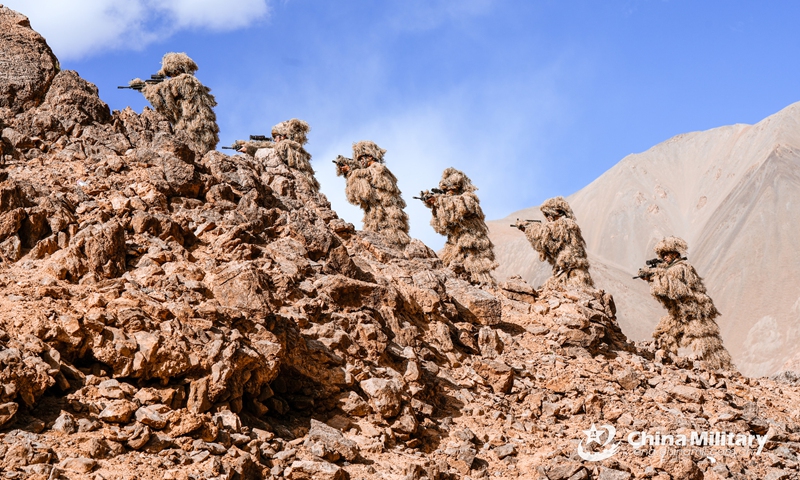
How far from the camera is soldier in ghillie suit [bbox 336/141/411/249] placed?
73.2 ft

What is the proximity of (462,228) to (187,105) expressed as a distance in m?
8.98

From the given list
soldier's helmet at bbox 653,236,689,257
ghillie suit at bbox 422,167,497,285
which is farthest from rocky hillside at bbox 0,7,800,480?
ghillie suit at bbox 422,167,497,285

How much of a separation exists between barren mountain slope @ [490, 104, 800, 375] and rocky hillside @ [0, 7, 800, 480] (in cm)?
3730

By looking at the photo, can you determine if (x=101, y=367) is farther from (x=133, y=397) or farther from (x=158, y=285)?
(x=158, y=285)

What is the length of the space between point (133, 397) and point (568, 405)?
20.0ft

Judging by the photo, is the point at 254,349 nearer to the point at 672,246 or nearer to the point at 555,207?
the point at 555,207

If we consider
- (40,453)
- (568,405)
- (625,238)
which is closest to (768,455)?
(568,405)

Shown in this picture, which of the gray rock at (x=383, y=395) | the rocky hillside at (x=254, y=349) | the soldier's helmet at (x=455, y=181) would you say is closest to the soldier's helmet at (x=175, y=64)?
the rocky hillside at (x=254, y=349)

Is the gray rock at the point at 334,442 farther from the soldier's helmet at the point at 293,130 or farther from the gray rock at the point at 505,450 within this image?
the soldier's helmet at the point at 293,130

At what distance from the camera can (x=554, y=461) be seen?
8.34 meters

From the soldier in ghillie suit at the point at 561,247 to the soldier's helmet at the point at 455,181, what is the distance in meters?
2.57

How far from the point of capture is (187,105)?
21406mm

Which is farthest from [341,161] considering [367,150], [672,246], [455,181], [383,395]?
[383,395]

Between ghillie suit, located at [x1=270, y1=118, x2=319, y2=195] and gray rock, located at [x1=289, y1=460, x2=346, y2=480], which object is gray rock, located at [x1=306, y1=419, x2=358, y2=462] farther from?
ghillie suit, located at [x1=270, y1=118, x2=319, y2=195]
